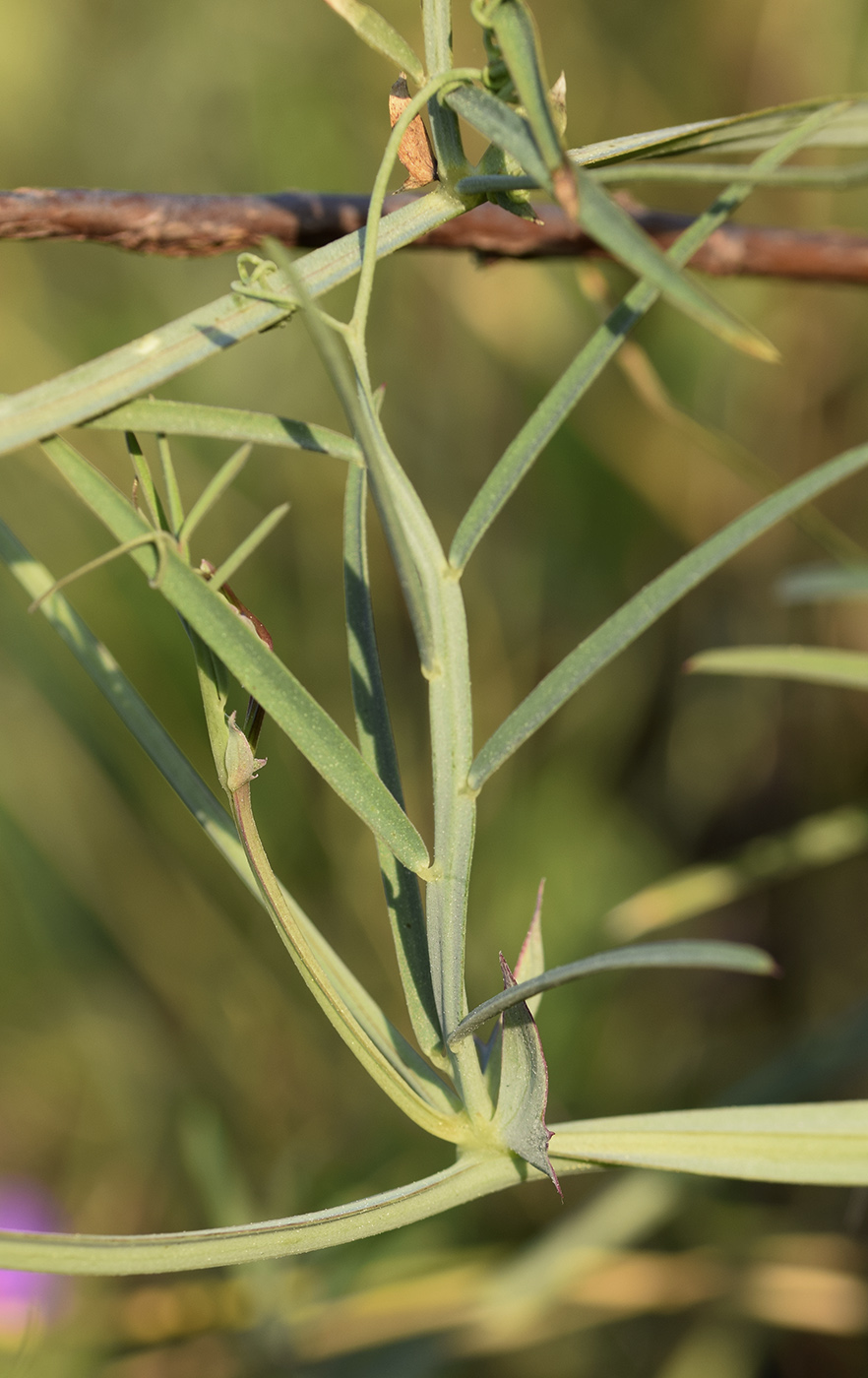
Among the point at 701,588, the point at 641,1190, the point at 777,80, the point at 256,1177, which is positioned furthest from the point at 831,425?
the point at 256,1177

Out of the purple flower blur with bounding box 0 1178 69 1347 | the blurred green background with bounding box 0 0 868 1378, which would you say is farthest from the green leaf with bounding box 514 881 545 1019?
the blurred green background with bounding box 0 0 868 1378

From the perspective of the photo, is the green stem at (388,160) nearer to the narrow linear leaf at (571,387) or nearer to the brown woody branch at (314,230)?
the narrow linear leaf at (571,387)

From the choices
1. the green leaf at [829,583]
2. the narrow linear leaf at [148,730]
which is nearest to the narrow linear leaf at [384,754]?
the narrow linear leaf at [148,730]

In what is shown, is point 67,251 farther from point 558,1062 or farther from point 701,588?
point 558,1062

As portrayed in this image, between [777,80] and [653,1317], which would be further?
[777,80]

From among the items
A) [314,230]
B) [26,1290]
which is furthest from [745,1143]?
[26,1290]

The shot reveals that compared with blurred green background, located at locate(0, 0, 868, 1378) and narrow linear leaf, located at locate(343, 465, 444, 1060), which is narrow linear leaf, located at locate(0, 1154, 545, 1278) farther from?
blurred green background, located at locate(0, 0, 868, 1378)
